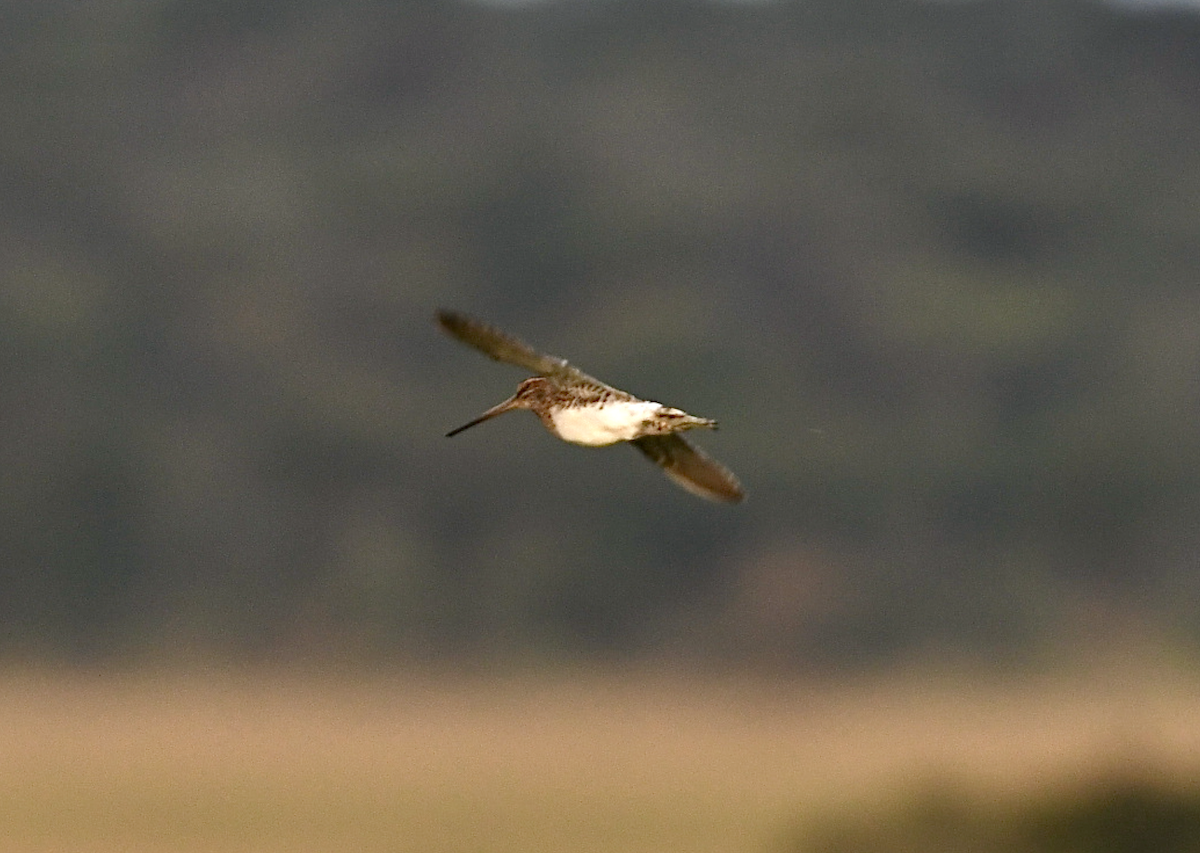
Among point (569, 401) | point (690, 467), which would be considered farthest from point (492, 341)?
point (690, 467)

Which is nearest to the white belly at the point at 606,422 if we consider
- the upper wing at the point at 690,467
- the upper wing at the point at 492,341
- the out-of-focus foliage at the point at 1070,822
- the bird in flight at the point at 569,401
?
the bird in flight at the point at 569,401

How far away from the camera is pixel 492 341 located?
3725 mm

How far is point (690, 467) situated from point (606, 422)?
83cm

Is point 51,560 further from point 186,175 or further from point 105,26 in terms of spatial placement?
point 105,26

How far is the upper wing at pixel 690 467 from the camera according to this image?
15.7 ft

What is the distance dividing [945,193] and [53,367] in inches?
503

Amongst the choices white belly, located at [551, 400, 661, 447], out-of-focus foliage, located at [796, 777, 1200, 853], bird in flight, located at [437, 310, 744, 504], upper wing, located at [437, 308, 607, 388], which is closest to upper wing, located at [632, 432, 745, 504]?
bird in flight, located at [437, 310, 744, 504]

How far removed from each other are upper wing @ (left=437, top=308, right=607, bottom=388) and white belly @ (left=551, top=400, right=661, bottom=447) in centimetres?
23

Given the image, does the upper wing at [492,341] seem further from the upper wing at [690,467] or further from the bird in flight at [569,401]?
the upper wing at [690,467]

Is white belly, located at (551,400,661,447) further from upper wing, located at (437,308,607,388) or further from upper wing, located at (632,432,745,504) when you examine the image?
upper wing, located at (632,432,745,504)

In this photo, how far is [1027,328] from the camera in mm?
27516

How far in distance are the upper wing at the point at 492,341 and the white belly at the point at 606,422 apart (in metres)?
0.23

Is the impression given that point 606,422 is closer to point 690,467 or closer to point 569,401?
point 569,401

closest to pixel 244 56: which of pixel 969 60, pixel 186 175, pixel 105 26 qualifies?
pixel 105 26
